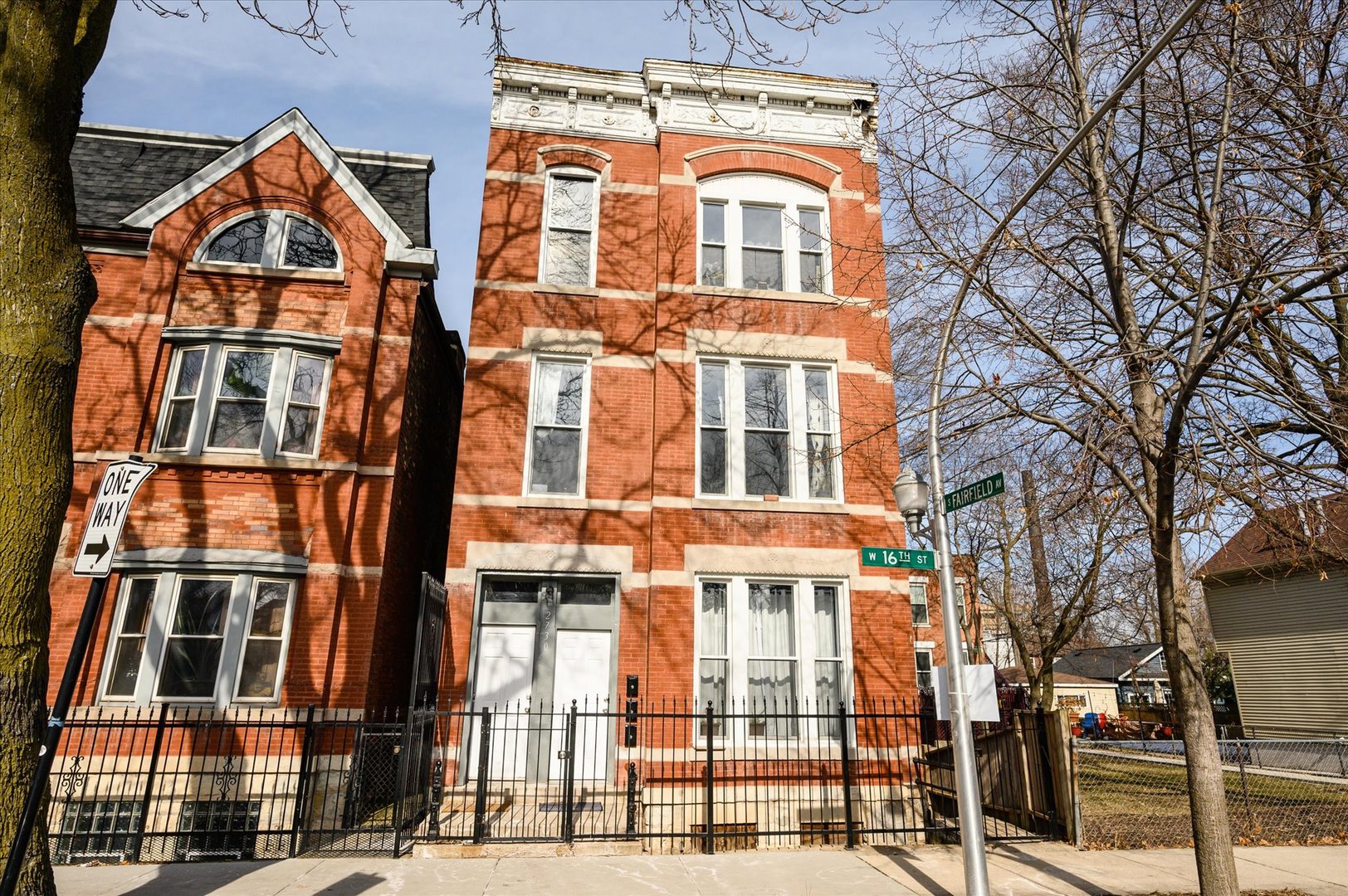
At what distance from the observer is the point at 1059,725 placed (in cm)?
946

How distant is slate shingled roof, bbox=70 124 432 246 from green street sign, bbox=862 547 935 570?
10190 millimetres

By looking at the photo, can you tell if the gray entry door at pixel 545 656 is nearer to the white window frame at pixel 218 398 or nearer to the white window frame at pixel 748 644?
the white window frame at pixel 748 644

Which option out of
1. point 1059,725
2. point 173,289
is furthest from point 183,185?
point 1059,725

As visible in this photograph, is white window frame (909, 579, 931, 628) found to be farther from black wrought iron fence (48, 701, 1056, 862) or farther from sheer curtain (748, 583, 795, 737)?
sheer curtain (748, 583, 795, 737)

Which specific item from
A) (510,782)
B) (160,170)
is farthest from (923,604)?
(160,170)

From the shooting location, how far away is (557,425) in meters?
12.9

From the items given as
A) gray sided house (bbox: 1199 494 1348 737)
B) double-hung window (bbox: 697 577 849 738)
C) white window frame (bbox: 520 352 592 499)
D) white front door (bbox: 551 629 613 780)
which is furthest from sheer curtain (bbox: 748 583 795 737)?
gray sided house (bbox: 1199 494 1348 737)

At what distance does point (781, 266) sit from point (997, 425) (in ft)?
18.4

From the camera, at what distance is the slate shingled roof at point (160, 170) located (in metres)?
13.8

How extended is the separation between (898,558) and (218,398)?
10854 millimetres

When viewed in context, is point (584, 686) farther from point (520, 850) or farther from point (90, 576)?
point (90, 576)

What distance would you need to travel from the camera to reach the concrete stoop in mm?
8898

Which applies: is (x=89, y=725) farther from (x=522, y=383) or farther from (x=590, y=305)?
(x=590, y=305)

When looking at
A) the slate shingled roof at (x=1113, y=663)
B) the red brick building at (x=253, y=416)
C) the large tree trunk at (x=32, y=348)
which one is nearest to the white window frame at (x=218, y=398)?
the red brick building at (x=253, y=416)
